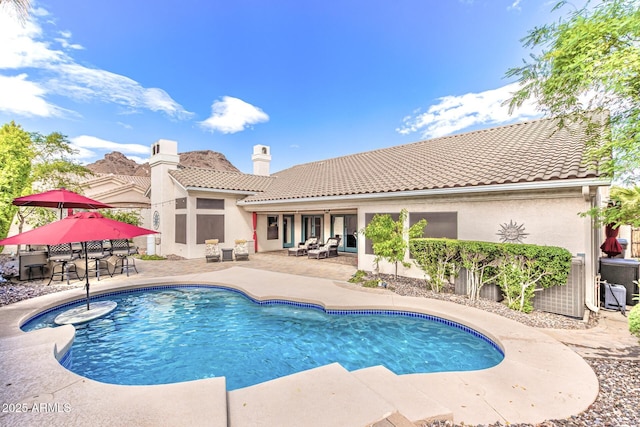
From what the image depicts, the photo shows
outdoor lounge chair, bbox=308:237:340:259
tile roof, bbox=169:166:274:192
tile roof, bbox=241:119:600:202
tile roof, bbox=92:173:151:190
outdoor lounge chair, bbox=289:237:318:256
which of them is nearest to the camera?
tile roof, bbox=241:119:600:202

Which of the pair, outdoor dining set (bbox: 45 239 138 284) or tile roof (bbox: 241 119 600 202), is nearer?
tile roof (bbox: 241 119 600 202)

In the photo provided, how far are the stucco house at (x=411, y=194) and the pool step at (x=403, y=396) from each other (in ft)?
18.1

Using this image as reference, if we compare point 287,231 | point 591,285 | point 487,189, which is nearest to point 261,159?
point 287,231

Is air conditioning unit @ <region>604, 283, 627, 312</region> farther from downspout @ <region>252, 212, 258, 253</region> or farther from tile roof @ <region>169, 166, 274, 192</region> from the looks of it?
tile roof @ <region>169, 166, 274, 192</region>

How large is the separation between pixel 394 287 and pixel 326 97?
2003cm

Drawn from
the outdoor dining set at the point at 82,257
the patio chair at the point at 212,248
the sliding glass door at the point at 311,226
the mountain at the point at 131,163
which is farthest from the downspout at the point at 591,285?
the mountain at the point at 131,163

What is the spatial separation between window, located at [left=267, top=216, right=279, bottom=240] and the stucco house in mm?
67

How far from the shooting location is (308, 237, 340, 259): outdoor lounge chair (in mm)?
14433

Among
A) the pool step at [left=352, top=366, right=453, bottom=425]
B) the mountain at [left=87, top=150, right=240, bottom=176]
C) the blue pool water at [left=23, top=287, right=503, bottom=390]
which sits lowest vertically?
the blue pool water at [left=23, top=287, right=503, bottom=390]

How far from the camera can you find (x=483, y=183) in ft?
26.3

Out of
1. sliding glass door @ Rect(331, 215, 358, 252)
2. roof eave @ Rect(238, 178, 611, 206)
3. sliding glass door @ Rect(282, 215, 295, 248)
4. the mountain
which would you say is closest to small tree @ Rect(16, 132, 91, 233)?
sliding glass door @ Rect(282, 215, 295, 248)

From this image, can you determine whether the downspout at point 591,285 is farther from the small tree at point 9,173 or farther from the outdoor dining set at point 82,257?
the small tree at point 9,173

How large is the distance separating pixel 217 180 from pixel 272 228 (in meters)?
4.61

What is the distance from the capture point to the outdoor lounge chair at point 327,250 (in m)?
14.4
